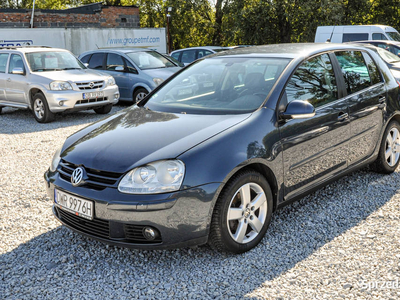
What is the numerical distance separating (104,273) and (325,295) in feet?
5.11

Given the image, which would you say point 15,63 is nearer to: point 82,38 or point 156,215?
point 156,215

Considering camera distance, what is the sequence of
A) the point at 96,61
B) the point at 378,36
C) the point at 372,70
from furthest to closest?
the point at 378,36, the point at 96,61, the point at 372,70

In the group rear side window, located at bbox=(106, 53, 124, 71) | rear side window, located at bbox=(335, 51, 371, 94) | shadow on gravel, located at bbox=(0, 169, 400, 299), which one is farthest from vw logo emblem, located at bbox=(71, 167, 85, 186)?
rear side window, located at bbox=(106, 53, 124, 71)

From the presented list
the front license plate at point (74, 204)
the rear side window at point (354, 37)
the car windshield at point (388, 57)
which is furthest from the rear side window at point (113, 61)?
the rear side window at point (354, 37)

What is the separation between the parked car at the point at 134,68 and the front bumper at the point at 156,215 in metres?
8.57

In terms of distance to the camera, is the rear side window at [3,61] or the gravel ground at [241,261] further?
the rear side window at [3,61]

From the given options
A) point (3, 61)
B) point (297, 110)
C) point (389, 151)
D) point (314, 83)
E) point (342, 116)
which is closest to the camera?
A: point (297, 110)

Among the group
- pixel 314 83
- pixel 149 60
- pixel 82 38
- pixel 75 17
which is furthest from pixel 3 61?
pixel 75 17

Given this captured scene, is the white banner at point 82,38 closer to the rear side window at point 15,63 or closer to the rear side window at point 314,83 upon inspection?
the rear side window at point 15,63

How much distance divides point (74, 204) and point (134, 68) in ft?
29.7

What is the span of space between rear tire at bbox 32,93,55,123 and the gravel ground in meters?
5.74

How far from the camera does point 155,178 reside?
3.06 m

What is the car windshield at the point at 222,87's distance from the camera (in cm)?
383

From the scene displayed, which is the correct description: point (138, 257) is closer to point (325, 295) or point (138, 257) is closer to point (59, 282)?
point (59, 282)
